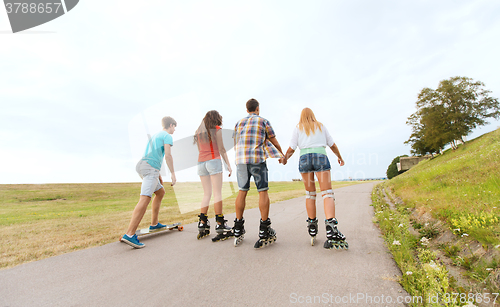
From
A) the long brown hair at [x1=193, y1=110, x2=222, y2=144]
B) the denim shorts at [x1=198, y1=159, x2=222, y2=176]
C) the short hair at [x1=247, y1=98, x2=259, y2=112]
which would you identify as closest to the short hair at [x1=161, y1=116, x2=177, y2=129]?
the long brown hair at [x1=193, y1=110, x2=222, y2=144]

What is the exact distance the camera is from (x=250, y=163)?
3.78 metres

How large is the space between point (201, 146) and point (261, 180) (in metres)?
1.55

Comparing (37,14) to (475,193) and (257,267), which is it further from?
(475,193)

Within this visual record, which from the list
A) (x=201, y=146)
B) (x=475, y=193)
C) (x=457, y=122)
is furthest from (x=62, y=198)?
(x=457, y=122)

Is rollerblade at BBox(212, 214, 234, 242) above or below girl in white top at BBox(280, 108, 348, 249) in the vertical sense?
below

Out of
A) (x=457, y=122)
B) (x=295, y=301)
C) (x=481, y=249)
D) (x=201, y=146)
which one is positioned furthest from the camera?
(x=457, y=122)

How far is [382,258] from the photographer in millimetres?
2930

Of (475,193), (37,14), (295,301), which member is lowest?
(295,301)

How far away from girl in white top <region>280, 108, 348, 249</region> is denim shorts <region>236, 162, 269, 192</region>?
458 millimetres

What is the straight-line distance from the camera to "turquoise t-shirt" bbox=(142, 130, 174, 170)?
4.47 m

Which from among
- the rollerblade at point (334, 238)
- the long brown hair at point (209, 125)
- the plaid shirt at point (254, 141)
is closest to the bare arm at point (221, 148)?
the long brown hair at point (209, 125)

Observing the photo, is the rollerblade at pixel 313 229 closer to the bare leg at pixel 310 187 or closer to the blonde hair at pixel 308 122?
the bare leg at pixel 310 187

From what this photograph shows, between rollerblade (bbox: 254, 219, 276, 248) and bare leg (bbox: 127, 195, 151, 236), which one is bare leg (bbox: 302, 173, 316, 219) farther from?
bare leg (bbox: 127, 195, 151, 236)

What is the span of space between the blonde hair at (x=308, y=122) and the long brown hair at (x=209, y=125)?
5.40 ft
